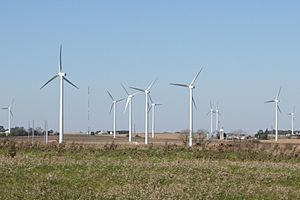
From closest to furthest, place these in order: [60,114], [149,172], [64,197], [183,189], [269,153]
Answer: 1. [64,197]
2. [183,189]
3. [149,172]
4. [269,153]
5. [60,114]

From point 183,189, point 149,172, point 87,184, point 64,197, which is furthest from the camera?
point 149,172

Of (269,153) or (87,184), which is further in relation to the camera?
(269,153)

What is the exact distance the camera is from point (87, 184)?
73.3ft

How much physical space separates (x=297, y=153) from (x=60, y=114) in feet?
66.7

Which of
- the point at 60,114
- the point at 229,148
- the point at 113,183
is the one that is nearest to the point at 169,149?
the point at 229,148

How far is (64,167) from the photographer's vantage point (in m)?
26.3

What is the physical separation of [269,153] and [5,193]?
914 inches

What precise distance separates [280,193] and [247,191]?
1.22 m

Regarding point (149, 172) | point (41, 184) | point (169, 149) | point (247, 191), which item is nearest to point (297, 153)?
point (169, 149)

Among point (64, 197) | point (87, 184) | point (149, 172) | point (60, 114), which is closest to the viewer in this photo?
point (64, 197)

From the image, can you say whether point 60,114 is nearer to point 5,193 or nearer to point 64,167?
point 64,167

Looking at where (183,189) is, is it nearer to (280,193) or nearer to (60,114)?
(280,193)

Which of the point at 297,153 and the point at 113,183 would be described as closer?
the point at 113,183

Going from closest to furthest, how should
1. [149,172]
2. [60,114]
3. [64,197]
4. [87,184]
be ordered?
1. [64,197]
2. [87,184]
3. [149,172]
4. [60,114]
